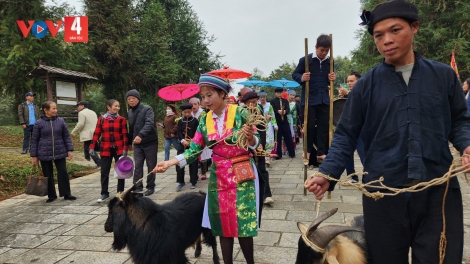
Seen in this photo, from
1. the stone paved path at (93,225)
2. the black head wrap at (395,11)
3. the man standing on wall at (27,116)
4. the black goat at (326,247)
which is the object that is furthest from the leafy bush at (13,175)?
the black head wrap at (395,11)

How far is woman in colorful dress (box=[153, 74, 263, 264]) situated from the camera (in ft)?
9.29

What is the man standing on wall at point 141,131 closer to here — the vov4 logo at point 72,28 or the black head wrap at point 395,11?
the black head wrap at point 395,11

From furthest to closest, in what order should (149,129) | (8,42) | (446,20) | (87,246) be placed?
1. (446,20)
2. (8,42)
3. (149,129)
4. (87,246)

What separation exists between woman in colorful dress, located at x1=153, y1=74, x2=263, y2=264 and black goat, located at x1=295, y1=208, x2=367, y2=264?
97cm

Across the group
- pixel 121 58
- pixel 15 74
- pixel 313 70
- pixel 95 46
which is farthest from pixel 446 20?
pixel 15 74

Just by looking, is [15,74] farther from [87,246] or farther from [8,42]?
[87,246]

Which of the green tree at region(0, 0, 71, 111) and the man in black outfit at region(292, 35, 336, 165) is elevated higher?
the green tree at region(0, 0, 71, 111)

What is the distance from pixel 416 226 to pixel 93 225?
15.4ft

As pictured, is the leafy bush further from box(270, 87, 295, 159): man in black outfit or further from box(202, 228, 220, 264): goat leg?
box(270, 87, 295, 159): man in black outfit

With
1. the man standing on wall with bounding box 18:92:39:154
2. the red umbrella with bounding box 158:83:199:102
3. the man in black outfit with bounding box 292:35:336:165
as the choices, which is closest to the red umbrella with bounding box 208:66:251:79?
the red umbrella with bounding box 158:83:199:102

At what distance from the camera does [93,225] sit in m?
5.02

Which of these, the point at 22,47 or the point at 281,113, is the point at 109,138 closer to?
the point at 281,113

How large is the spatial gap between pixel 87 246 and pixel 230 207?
8.23ft

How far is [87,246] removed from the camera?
4.22 meters
